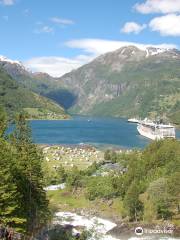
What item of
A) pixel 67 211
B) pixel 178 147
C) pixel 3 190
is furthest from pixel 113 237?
pixel 178 147

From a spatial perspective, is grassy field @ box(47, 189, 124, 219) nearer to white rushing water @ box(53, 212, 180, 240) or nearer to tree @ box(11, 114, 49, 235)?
white rushing water @ box(53, 212, 180, 240)

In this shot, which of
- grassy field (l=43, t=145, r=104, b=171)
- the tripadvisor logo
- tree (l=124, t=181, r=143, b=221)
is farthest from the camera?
grassy field (l=43, t=145, r=104, b=171)

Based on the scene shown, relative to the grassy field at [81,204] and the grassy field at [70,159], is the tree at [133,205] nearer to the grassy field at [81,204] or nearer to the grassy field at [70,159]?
the grassy field at [81,204]

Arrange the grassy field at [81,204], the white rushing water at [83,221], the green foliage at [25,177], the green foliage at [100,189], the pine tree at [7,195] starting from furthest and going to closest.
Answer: the green foliage at [100,189] < the grassy field at [81,204] < the white rushing water at [83,221] < the green foliage at [25,177] < the pine tree at [7,195]

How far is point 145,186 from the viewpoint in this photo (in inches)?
4050

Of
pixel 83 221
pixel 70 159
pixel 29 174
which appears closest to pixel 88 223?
pixel 83 221

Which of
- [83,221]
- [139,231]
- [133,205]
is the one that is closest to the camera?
[139,231]

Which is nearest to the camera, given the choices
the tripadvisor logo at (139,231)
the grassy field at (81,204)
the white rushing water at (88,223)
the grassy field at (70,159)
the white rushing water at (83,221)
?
the white rushing water at (88,223)

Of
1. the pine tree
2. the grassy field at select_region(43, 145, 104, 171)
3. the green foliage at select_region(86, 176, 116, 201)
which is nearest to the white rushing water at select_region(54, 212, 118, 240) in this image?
the green foliage at select_region(86, 176, 116, 201)

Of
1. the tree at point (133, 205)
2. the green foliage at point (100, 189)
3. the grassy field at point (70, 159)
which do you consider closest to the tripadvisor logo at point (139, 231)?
the tree at point (133, 205)

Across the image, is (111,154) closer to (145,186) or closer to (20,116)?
(145,186)

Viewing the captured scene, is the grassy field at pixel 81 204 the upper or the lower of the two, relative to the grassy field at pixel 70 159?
lower

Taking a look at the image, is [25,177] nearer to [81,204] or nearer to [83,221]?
[83,221]

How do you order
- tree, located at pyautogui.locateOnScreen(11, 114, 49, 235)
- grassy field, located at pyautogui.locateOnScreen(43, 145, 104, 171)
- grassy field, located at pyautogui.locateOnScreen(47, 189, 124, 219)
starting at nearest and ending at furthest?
tree, located at pyautogui.locateOnScreen(11, 114, 49, 235), grassy field, located at pyautogui.locateOnScreen(47, 189, 124, 219), grassy field, located at pyautogui.locateOnScreen(43, 145, 104, 171)
